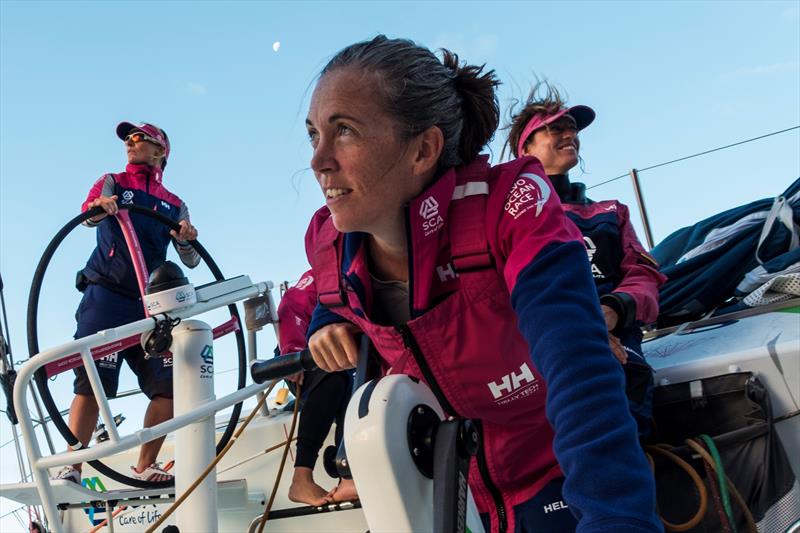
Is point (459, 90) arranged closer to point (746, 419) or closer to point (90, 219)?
point (746, 419)

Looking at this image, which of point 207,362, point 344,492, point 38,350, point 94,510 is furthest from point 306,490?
point 94,510

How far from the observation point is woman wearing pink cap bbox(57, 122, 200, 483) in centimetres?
272

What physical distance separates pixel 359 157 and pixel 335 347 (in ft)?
0.93

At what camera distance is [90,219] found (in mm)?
2354

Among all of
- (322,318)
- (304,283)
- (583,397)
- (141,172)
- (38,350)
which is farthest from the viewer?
(141,172)

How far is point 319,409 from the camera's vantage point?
2.43 metres

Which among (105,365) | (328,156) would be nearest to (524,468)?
(328,156)

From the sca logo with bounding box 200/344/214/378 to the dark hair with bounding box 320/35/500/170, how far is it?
1.05m

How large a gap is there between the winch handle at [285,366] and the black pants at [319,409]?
1227 millimetres

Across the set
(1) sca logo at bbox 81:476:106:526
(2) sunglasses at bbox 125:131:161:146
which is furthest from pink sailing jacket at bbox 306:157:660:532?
(2) sunglasses at bbox 125:131:161:146

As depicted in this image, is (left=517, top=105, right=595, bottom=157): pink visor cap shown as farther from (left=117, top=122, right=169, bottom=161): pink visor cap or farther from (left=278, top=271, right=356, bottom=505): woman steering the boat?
(left=117, top=122, right=169, bottom=161): pink visor cap

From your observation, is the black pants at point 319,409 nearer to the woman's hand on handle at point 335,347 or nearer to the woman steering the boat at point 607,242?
the woman steering the boat at point 607,242

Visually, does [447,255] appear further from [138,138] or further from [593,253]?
[138,138]

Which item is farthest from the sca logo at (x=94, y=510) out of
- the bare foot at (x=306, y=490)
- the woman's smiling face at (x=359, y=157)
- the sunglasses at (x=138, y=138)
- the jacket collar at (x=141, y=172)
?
the woman's smiling face at (x=359, y=157)
